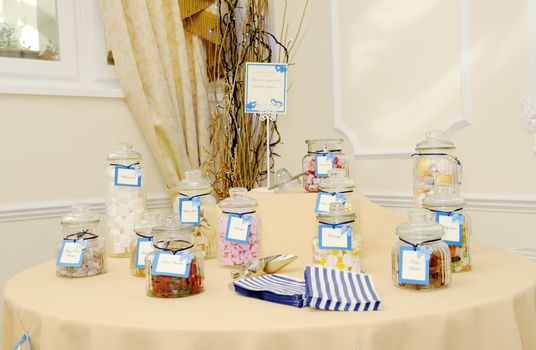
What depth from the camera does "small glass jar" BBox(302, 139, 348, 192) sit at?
209cm

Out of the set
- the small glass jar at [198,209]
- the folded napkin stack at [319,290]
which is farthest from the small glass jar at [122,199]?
the folded napkin stack at [319,290]

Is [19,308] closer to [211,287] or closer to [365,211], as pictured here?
[211,287]

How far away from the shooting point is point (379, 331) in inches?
41.9

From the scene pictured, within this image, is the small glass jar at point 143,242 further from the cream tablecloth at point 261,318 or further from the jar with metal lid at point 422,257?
the jar with metal lid at point 422,257

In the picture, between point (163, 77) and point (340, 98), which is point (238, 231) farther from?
point (163, 77)

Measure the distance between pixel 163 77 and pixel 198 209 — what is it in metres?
1.50

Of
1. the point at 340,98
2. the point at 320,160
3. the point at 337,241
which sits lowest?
the point at 337,241

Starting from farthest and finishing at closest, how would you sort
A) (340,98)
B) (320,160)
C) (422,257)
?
(340,98)
(320,160)
(422,257)

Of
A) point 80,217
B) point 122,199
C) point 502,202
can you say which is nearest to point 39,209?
point 122,199

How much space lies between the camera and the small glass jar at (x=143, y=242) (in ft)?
5.06

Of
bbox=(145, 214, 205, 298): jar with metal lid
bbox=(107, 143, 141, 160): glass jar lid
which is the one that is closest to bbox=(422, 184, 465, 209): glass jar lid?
bbox=(145, 214, 205, 298): jar with metal lid

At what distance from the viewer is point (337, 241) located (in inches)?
55.9

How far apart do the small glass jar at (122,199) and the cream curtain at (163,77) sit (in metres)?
1.07

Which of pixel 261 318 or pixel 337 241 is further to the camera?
pixel 337 241
